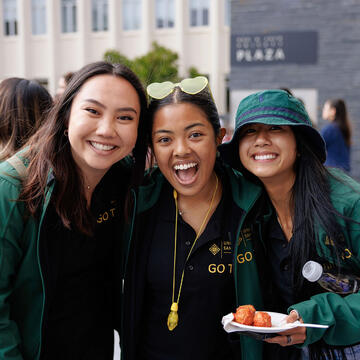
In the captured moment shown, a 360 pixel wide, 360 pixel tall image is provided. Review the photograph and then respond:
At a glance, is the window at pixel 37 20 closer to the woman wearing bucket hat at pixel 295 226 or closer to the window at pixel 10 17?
the window at pixel 10 17

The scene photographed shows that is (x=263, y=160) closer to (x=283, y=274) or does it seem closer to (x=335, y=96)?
(x=283, y=274)

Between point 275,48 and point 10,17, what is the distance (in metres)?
19.9

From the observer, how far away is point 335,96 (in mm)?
7898

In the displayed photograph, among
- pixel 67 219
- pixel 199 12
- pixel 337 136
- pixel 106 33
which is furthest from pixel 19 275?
pixel 106 33

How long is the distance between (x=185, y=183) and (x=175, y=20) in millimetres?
20210

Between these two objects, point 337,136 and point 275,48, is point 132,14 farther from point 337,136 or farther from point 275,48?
point 337,136

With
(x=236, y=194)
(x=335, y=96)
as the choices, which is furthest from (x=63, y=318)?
(x=335, y=96)

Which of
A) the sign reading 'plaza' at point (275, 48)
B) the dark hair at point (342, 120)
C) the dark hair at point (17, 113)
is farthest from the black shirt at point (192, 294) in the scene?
the sign reading 'plaza' at point (275, 48)

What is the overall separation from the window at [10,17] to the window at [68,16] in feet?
9.47

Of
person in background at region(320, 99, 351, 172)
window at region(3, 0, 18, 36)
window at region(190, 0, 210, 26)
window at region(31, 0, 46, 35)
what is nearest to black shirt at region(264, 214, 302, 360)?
person in background at region(320, 99, 351, 172)

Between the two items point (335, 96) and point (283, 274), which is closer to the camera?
point (283, 274)

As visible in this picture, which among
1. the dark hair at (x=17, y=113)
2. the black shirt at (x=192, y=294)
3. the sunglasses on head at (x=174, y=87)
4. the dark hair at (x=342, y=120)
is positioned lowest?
the black shirt at (x=192, y=294)

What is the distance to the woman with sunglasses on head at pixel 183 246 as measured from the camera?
204 cm

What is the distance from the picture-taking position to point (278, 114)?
203cm
